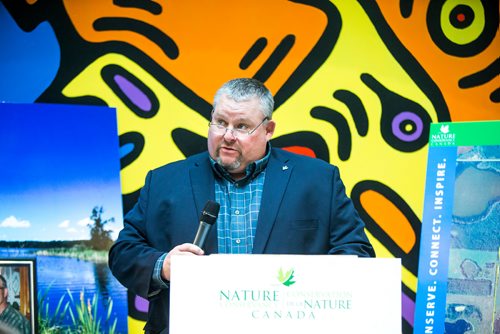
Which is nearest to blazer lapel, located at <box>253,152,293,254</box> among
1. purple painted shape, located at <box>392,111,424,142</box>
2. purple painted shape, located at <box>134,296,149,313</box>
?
purple painted shape, located at <box>392,111,424,142</box>

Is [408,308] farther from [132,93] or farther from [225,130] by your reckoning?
[132,93]

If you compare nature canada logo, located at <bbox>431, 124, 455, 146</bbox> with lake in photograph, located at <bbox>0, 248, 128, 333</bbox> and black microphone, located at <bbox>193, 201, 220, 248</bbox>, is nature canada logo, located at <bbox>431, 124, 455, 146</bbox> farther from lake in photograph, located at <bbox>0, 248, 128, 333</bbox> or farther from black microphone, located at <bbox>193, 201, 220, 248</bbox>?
lake in photograph, located at <bbox>0, 248, 128, 333</bbox>

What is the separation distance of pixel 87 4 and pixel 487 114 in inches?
93.1

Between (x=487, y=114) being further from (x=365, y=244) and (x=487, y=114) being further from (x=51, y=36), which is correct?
(x=51, y=36)

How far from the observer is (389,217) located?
3604 mm

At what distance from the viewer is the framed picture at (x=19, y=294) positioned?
320 cm

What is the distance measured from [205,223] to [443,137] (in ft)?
5.86

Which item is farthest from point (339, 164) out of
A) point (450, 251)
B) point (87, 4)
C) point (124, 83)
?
point (87, 4)

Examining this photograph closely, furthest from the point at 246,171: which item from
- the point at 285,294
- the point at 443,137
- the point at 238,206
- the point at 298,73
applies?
the point at 443,137

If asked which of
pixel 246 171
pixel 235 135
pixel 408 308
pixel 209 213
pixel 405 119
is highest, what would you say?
pixel 405 119

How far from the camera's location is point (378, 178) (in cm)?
360

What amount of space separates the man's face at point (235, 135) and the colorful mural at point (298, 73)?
0.98 metres

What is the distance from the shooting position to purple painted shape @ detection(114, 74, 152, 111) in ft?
11.6

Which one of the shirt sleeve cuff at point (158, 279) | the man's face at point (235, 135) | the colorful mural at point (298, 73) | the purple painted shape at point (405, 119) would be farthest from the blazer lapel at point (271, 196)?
the purple painted shape at point (405, 119)
